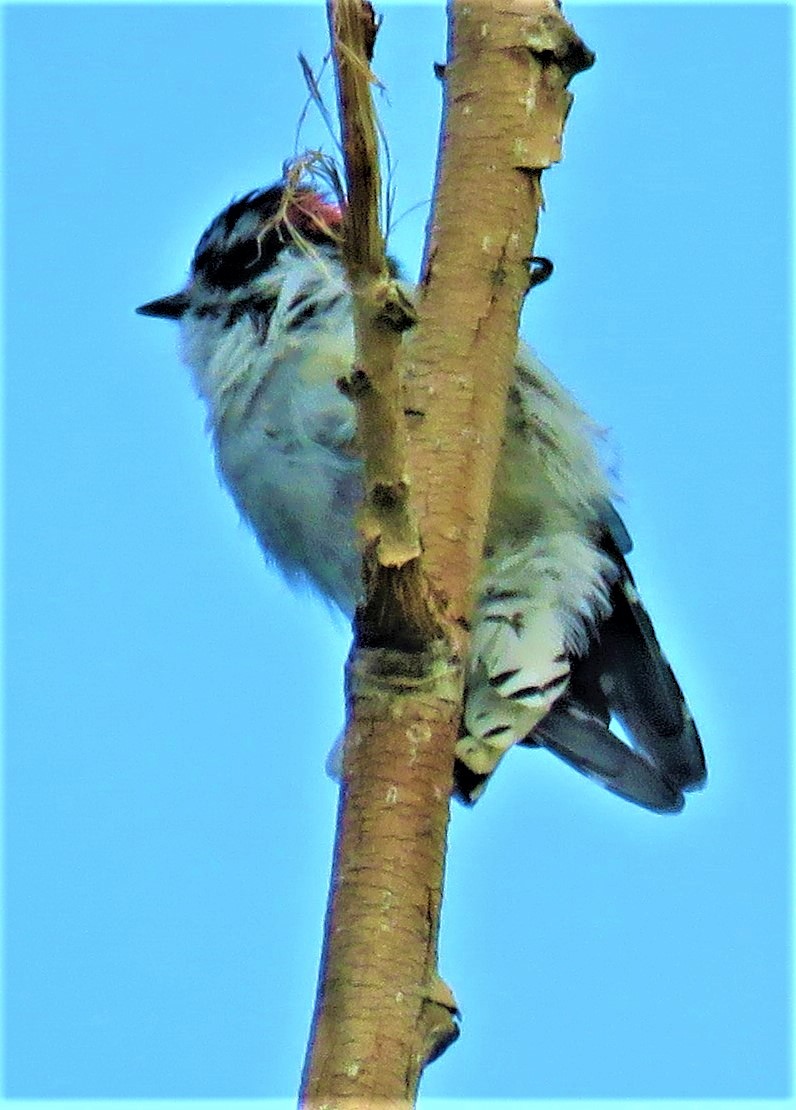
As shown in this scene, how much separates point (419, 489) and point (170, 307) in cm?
265

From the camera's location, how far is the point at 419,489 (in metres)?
3.02

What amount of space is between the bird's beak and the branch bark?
1.93 meters

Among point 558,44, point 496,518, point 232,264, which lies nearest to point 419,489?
point 558,44

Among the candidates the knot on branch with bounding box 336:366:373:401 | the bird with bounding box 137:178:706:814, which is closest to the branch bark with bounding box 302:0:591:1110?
the knot on branch with bounding box 336:366:373:401

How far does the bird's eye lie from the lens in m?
5.04

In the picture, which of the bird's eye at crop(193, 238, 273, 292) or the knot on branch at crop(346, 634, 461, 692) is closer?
the knot on branch at crop(346, 634, 461, 692)

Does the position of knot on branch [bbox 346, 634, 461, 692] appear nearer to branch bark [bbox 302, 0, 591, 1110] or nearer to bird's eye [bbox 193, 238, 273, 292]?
branch bark [bbox 302, 0, 591, 1110]

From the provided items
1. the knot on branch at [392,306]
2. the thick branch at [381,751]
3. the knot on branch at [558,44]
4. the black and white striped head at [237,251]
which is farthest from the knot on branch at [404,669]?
the black and white striped head at [237,251]

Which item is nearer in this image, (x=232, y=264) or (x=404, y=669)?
(x=404, y=669)

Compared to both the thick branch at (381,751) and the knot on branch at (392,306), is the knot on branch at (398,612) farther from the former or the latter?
the knot on branch at (392,306)

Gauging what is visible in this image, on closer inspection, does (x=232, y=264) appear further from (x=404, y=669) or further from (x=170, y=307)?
(x=404, y=669)

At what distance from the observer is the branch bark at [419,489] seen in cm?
246

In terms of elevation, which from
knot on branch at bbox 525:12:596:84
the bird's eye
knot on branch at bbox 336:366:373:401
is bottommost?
knot on branch at bbox 336:366:373:401

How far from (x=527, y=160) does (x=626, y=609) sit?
181cm
